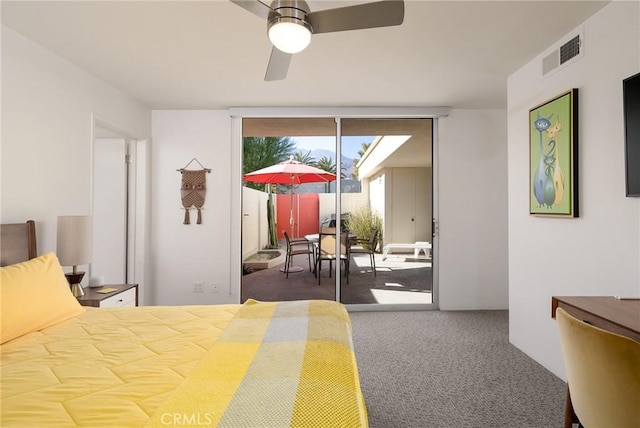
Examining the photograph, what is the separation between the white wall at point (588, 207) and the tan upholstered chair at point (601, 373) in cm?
101

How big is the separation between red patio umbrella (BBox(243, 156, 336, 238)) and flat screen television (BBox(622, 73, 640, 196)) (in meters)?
2.89

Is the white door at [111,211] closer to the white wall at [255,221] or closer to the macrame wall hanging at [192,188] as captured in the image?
the macrame wall hanging at [192,188]

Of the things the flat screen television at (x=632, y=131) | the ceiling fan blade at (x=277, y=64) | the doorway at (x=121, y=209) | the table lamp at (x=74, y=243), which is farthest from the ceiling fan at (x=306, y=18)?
the doorway at (x=121, y=209)

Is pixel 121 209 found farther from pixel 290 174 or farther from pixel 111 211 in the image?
pixel 290 174

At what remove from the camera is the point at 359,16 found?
165cm

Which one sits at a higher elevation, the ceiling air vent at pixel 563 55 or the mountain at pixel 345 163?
the ceiling air vent at pixel 563 55

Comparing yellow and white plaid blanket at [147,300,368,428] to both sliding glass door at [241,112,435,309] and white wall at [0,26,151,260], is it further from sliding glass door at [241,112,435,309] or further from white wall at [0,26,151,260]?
sliding glass door at [241,112,435,309]

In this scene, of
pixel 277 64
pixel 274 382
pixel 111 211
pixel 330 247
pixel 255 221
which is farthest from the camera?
pixel 255 221

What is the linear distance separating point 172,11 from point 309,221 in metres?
3.02

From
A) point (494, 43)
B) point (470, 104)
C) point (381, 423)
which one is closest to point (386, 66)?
point (494, 43)

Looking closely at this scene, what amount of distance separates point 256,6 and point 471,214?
359 cm

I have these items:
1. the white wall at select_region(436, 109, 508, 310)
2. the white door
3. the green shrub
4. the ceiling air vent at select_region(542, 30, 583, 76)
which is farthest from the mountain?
the white door

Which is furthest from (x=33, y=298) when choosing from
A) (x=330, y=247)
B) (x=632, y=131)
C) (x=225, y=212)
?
(x=632, y=131)

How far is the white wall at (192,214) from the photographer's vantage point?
414cm
